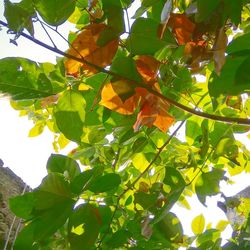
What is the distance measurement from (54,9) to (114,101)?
0.61 feet

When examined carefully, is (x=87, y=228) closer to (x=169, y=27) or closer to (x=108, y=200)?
(x=108, y=200)

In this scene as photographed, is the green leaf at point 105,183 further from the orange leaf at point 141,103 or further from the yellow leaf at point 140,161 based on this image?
the yellow leaf at point 140,161

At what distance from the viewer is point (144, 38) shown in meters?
0.62

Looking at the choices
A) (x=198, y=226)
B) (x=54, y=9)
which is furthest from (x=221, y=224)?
(x=54, y=9)

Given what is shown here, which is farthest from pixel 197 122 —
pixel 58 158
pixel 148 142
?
pixel 58 158

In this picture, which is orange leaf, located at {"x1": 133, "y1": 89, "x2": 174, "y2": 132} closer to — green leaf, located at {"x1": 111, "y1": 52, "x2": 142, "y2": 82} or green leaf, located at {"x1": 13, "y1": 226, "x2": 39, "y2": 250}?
green leaf, located at {"x1": 111, "y1": 52, "x2": 142, "y2": 82}

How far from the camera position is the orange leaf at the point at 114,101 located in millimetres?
648

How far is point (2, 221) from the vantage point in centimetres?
185

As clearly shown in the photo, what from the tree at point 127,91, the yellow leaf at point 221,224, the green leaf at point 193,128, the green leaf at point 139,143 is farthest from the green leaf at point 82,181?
the yellow leaf at point 221,224

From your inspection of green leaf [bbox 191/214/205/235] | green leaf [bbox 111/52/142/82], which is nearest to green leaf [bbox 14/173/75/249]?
green leaf [bbox 111/52/142/82]

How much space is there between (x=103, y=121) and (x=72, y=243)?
0.25m

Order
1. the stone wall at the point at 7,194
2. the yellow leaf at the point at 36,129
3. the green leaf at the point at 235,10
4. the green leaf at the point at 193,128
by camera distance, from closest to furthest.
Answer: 1. the green leaf at the point at 235,10
2. the green leaf at the point at 193,128
3. the yellow leaf at the point at 36,129
4. the stone wall at the point at 7,194

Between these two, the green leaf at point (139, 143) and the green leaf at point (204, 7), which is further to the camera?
the green leaf at point (139, 143)

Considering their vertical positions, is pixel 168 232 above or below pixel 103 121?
below
